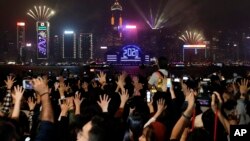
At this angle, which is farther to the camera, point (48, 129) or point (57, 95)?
point (57, 95)

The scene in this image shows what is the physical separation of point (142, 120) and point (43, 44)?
15424 cm

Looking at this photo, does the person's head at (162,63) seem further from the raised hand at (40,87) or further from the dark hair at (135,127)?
the raised hand at (40,87)

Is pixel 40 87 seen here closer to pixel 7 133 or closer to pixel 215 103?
pixel 7 133

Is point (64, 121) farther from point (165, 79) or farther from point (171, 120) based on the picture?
point (165, 79)

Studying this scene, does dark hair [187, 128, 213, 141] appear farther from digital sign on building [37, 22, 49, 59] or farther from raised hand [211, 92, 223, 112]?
digital sign on building [37, 22, 49, 59]

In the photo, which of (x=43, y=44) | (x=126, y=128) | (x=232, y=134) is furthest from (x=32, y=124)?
(x=43, y=44)

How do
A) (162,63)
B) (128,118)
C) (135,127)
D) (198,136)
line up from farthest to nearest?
1. (162,63)
2. (128,118)
3. (135,127)
4. (198,136)

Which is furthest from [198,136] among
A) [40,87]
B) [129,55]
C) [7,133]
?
[129,55]

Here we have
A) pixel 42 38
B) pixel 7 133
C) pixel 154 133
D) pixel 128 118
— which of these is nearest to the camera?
pixel 7 133

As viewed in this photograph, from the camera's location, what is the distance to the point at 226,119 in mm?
6457

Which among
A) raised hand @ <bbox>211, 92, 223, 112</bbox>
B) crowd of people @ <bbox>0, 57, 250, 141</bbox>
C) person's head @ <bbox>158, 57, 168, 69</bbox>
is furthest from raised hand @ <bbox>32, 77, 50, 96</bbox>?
person's head @ <bbox>158, 57, 168, 69</bbox>

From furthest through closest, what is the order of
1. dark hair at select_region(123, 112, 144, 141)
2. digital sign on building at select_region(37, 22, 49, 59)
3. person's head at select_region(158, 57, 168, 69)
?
digital sign on building at select_region(37, 22, 49, 59) → person's head at select_region(158, 57, 168, 69) → dark hair at select_region(123, 112, 144, 141)

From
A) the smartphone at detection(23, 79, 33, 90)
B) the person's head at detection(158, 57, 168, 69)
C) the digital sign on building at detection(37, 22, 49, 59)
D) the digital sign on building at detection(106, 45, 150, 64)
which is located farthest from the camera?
the digital sign on building at detection(37, 22, 49, 59)

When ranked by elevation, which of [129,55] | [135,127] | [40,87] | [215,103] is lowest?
Answer: [135,127]
